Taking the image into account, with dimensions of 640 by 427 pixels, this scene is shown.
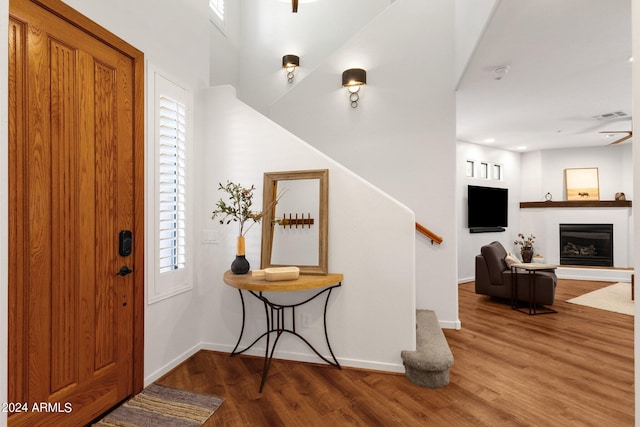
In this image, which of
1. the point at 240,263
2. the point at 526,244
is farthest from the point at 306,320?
the point at 526,244

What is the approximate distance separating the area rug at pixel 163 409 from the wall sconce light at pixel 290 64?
14.6 ft

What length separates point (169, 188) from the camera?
2629 mm

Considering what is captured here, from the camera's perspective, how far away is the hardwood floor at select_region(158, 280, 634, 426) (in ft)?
6.83

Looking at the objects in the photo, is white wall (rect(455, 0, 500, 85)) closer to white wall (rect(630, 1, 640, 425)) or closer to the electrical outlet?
white wall (rect(630, 1, 640, 425))

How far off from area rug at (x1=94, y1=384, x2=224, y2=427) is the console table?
1.34 ft

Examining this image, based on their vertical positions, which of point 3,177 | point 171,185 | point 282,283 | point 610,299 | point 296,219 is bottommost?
point 610,299

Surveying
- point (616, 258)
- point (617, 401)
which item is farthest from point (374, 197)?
point (616, 258)

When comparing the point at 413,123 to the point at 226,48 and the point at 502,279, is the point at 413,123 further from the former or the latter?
the point at 226,48

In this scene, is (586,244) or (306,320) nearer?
(306,320)

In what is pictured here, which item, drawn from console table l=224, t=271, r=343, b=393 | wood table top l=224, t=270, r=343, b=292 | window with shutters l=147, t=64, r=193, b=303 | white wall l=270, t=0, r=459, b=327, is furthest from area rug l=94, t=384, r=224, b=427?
white wall l=270, t=0, r=459, b=327

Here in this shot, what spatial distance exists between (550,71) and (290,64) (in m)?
3.37

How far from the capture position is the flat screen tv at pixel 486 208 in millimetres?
6531

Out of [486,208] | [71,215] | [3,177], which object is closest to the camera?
[3,177]

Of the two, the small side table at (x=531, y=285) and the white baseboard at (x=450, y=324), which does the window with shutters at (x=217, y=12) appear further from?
the small side table at (x=531, y=285)
